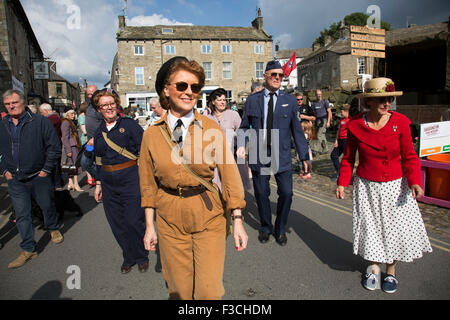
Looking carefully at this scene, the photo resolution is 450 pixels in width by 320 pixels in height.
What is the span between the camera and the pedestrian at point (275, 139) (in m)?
4.26

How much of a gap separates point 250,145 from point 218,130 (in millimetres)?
2418

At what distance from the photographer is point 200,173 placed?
6.88 feet

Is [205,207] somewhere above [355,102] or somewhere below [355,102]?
below

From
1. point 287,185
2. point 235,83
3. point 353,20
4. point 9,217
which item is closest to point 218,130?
point 287,185

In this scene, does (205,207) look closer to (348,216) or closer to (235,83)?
(348,216)

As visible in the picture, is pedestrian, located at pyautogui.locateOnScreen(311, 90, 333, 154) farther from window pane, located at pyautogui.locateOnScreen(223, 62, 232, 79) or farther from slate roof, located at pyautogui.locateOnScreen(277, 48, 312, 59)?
slate roof, located at pyautogui.locateOnScreen(277, 48, 312, 59)

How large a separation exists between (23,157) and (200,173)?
326 cm

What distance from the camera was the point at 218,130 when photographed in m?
2.18

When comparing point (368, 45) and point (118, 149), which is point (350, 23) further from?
point (118, 149)

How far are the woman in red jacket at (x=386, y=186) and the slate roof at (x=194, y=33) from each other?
124 feet

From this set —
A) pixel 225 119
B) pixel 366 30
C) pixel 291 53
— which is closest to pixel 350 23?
pixel 291 53

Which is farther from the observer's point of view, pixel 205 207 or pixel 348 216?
pixel 348 216

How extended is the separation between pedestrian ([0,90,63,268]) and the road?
18.9 inches

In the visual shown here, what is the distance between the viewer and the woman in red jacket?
299cm
